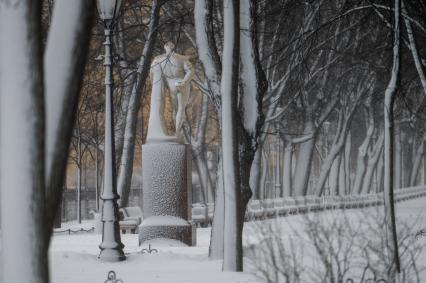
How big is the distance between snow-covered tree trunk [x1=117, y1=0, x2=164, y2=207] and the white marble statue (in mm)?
3223

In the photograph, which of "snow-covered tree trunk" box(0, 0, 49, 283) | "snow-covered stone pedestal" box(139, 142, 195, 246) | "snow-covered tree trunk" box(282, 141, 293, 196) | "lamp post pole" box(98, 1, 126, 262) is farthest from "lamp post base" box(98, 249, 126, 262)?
"snow-covered tree trunk" box(282, 141, 293, 196)

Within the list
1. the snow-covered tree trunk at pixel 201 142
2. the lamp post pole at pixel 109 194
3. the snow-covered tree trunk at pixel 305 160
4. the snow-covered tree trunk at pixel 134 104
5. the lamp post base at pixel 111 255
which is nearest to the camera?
the lamp post base at pixel 111 255

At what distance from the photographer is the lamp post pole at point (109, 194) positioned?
13.6m

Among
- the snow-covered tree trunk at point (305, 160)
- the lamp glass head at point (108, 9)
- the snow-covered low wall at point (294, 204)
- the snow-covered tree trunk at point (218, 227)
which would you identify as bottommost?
the snow-covered low wall at point (294, 204)

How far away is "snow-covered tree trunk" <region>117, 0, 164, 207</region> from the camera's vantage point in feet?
72.2

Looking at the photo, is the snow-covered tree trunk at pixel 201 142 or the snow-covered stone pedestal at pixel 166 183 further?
the snow-covered tree trunk at pixel 201 142

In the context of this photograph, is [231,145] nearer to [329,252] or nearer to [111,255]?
[111,255]

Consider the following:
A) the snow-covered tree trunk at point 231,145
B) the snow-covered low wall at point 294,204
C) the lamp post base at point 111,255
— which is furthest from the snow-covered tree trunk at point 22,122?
the snow-covered low wall at point 294,204

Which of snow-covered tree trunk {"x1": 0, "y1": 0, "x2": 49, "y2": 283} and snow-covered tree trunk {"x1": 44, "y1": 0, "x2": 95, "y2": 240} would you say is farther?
snow-covered tree trunk {"x1": 44, "y1": 0, "x2": 95, "y2": 240}

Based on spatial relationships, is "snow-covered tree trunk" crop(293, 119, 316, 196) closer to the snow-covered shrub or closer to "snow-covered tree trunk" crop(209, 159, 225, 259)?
the snow-covered shrub

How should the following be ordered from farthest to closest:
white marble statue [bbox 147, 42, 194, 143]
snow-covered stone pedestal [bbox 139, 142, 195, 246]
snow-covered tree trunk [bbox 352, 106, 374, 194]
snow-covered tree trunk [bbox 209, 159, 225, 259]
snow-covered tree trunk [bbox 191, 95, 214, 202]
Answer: snow-covered tree trunk [bbox 352, 106, 374, 194]
snow-covered tree trunk [bbox 191, 95, 214, 202]
white marble statue [bbox 147, 42, 194, 143]
snow-covered stone pedestal [bbox 139, 142, 195, 246]
snow-covered tree trunk [bbox 209, 159, 225, 259]

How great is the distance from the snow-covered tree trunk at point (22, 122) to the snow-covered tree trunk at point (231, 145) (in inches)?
243

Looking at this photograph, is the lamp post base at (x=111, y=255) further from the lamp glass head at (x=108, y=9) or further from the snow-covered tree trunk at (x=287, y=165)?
the snow-covered tree trunk at (x=287, y=165)

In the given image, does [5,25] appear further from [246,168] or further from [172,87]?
[172,87]
